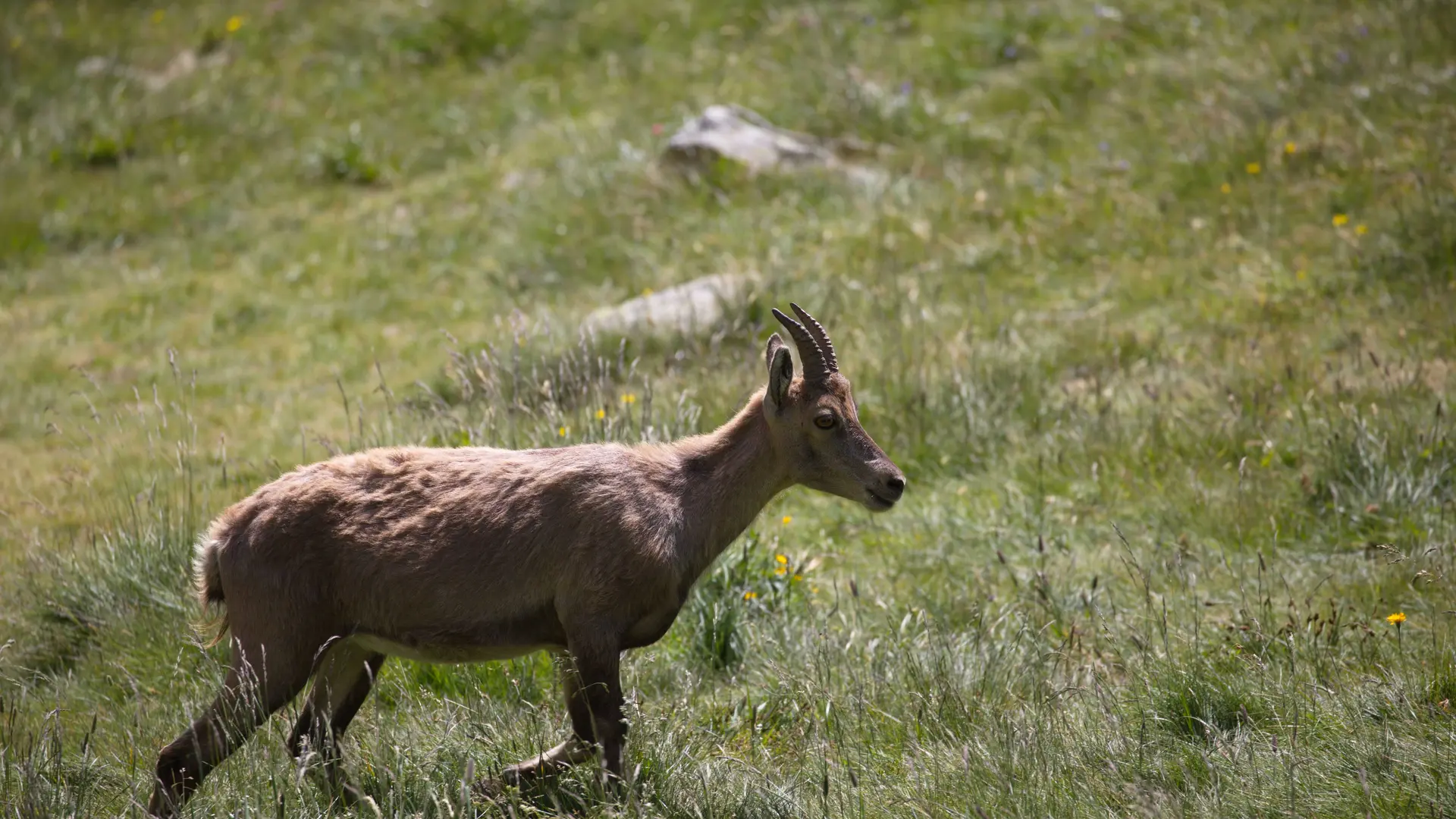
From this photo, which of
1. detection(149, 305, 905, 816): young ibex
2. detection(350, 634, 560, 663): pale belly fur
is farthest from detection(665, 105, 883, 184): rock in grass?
detection(350, 634, 560, 663): pale belly fur

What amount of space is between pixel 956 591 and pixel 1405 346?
4.19 metres

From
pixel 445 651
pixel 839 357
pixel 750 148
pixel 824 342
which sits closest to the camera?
pixel 445 651

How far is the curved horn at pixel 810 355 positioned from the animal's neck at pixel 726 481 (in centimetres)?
28

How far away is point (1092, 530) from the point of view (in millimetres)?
8156

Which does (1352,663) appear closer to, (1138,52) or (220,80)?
(1138,52)

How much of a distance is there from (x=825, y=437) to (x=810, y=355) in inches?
14.7

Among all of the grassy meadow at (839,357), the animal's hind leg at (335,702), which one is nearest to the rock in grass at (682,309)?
the grassy meadow at (839,357)

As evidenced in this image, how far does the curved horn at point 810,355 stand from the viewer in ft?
18.7

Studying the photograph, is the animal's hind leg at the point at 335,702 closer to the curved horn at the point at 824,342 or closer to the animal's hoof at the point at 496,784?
the animal's hoof at the point at 496,784

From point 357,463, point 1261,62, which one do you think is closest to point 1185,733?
point 357,463

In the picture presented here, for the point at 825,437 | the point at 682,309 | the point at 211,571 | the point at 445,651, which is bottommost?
the point at 682,309

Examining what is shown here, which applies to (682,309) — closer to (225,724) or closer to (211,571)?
(211,571)

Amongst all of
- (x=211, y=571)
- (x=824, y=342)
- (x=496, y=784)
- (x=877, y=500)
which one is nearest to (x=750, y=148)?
(x=824, y=342)

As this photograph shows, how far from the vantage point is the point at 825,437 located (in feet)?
19.2
